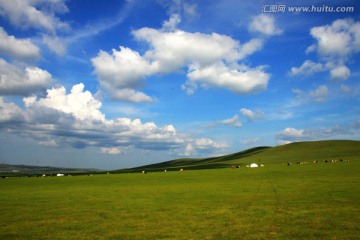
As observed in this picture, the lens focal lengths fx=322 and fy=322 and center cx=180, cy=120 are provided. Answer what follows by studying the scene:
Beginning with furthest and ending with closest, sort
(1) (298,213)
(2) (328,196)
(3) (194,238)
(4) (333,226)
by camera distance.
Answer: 1. (2) (328,196)
2. (1) (298,213)
3. (4) (333,226)
4. (3) (194,238)

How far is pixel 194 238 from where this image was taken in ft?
55.9

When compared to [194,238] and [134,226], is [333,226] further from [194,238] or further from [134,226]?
[134,226]

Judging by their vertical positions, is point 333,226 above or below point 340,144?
below

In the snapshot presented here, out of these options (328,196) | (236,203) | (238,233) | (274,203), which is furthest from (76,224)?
(328,196)

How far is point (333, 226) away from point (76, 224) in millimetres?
16223

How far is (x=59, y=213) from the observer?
2706 centimetres

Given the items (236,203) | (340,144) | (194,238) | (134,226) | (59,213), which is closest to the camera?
(194,238)

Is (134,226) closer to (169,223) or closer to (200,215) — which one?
(169,223)

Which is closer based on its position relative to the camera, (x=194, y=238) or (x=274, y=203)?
(x=194, y=238)

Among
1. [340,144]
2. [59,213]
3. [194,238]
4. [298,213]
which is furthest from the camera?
[340,144]

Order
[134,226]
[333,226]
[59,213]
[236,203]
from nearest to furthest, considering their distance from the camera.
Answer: [333,226] < [134,226] < [59,213] < [236,203]

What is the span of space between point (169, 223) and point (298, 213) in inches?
366

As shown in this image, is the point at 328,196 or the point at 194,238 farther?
the point at 328,196

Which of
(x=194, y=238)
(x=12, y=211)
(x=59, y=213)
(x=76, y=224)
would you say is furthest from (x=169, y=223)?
(x=12, y=211)
